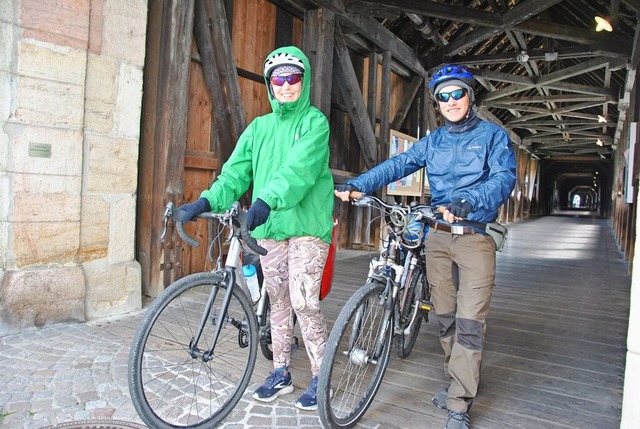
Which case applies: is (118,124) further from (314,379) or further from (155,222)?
(314,379)

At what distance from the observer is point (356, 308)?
7.20 feet

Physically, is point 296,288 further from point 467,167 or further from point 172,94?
point 172,94

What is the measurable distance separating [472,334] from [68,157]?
3.00 meters

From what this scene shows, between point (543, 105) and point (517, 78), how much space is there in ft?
18.7

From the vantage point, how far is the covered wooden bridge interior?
4.36 metres

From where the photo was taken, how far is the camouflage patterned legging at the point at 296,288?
2.39 metres

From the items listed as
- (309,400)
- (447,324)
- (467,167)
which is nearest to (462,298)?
(447,324)

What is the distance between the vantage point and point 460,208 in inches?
81.6

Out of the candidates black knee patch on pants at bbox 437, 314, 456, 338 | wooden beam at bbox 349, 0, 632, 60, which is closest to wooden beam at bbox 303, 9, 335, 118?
wooden beam at bbox 349, 0, 632, 60

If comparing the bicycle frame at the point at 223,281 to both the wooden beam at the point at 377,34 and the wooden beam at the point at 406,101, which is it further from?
the wooden beam at the point at 406,101

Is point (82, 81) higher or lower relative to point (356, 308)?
higher

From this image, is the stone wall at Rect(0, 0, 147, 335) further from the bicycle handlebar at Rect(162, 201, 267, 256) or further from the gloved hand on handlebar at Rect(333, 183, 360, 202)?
the gloved hand on handlebar at Rect(333, 183, 360, 202)

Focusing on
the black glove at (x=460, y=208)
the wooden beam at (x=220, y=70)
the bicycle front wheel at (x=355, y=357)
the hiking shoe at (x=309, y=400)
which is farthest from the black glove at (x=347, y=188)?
the wooden beam at (x=220, y=70)

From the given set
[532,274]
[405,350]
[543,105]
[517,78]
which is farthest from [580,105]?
[405,350]
